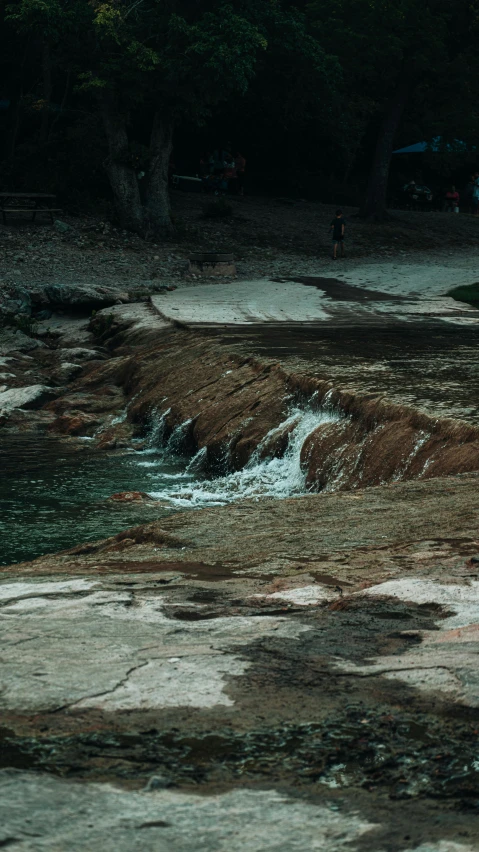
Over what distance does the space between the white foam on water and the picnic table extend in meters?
16.6

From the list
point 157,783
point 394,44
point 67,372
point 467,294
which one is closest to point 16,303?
point 67,372

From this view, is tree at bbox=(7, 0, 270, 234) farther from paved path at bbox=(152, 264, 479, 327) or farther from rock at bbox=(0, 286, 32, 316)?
rock at bbox=(0, 286, 32, 316)

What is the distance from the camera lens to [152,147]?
2480 centimetres

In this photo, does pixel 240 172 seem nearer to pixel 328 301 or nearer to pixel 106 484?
pixel 328 301

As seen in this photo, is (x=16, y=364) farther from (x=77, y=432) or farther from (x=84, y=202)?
(x=84, y=202)

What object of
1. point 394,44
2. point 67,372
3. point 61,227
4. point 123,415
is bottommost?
point 123,415

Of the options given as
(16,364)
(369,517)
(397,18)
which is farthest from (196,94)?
(369,517)

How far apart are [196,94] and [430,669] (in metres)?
22.2

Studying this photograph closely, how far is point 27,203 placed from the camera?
2528cm

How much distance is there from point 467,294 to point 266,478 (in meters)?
9.09

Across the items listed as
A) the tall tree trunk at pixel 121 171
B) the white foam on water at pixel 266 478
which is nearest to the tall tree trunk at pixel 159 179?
the tall tree trunk at pixel 121 171

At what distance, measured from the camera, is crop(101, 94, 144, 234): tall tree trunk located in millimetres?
23797

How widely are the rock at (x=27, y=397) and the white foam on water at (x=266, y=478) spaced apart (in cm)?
401

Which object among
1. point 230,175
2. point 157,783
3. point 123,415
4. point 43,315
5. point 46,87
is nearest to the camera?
point 157,783
